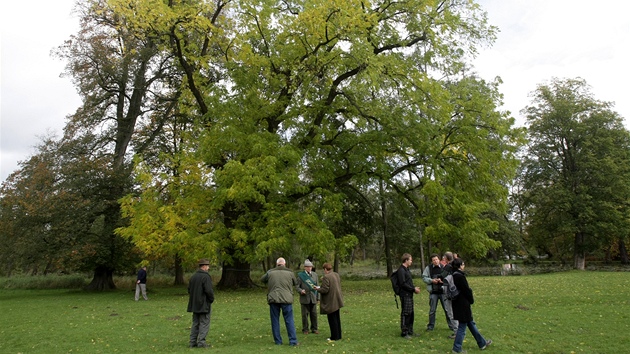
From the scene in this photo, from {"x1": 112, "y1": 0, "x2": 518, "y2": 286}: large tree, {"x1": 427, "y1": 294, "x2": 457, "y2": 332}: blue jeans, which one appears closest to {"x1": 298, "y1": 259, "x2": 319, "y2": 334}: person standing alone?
{"x1": 427, "y1": 294, "x2": 457, "y2": 332}: blue jeans

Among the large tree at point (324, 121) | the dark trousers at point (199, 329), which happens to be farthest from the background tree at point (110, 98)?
the dark trousers at point (199, 329)

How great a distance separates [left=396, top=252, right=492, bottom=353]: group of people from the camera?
8.27 metres

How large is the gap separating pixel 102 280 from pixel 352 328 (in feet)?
75.3

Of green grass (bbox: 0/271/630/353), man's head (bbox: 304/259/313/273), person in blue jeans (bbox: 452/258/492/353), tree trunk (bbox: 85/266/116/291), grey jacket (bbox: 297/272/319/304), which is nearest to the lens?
person in blue jeans (bbox: 452/258/492/353)

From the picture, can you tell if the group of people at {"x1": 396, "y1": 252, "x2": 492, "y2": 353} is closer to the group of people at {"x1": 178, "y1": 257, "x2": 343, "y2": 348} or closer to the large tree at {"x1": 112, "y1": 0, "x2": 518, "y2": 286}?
the group of people at {"x1": 178, "y1": 257, "x2": 343, "y2": 348}

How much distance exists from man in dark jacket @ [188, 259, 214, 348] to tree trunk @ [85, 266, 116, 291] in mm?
21902

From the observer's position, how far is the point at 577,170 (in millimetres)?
41781

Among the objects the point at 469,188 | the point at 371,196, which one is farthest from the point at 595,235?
the point at 469,188

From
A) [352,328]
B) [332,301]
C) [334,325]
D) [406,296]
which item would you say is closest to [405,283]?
[406,296]

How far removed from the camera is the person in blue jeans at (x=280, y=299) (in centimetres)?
928

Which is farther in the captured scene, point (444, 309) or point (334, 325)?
point (444, 309)

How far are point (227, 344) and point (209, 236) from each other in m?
9.86

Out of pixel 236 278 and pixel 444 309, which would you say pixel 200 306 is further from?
pixel 236 278

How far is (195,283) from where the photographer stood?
934 cm
